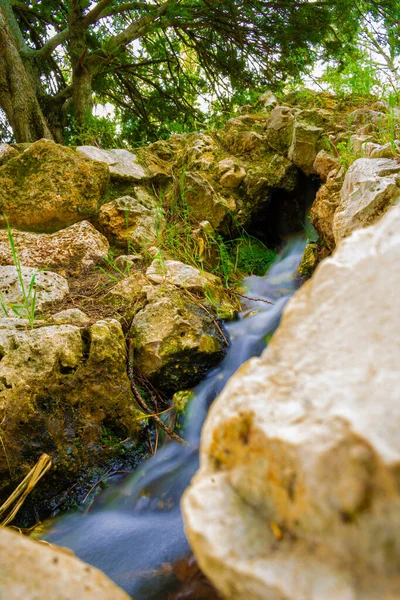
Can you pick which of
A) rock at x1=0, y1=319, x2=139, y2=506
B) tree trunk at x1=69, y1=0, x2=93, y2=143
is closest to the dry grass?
rock at x1=0, y1=319, x2=139, y2=506

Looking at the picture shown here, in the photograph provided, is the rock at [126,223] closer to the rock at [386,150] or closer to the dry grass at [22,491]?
the rock at [386,150]

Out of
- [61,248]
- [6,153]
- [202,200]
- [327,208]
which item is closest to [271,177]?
[202,200]

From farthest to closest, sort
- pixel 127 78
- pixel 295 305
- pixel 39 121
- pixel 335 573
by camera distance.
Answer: pixel 127 78 → pixel 39 121 → pixel 295 305 → pixel 335 573

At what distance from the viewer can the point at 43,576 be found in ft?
2.65

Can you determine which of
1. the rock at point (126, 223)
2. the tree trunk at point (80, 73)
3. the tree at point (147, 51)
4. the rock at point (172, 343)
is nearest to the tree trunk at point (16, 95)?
the tree at point (147, 51)

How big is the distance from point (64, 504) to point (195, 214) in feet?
9.38

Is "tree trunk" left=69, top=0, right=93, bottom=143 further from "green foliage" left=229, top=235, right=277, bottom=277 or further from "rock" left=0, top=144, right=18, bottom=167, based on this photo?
"green foliage" left=229, top=235, right=277, bottom=277

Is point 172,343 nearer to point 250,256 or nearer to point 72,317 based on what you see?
point 72,317

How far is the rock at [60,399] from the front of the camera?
184cm

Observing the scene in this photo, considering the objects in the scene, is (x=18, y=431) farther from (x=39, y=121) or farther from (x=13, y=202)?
(x=39, y=121)

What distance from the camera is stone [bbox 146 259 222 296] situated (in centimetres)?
286

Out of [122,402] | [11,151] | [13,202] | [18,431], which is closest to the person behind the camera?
[18,431]

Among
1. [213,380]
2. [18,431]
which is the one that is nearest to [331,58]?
[213,380]

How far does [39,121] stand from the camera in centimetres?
502
